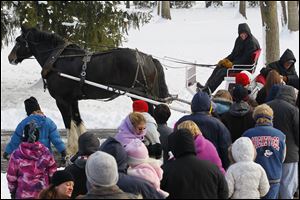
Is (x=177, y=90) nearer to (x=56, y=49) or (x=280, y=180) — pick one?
(x=56, y=49)

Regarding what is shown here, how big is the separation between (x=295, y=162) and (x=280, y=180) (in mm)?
374

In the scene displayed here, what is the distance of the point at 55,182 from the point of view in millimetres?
5824

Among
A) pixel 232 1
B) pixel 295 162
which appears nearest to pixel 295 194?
pixel 295 162

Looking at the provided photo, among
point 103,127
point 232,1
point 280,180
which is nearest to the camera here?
point 280,180

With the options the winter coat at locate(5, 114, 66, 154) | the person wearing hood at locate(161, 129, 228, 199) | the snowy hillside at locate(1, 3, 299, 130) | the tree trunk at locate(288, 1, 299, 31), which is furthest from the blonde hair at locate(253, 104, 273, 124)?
the tree trunk at locate(288, 1, 299, 31)

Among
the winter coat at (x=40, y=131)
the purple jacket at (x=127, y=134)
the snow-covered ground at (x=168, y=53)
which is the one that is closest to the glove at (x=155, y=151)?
the purple jacket at (x=127, y=134)

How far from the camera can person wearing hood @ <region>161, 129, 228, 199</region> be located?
5984 millimetres

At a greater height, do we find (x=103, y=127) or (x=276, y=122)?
(x=276, y=122)

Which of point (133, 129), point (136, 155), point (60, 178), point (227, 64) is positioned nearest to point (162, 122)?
point (133, 129)

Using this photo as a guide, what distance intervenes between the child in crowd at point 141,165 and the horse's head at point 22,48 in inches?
296

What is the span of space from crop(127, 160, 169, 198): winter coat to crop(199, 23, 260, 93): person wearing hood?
5592 millimetres

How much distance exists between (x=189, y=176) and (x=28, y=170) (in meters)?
2.34

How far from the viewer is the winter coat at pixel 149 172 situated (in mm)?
6142

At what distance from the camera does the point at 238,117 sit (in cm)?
845
